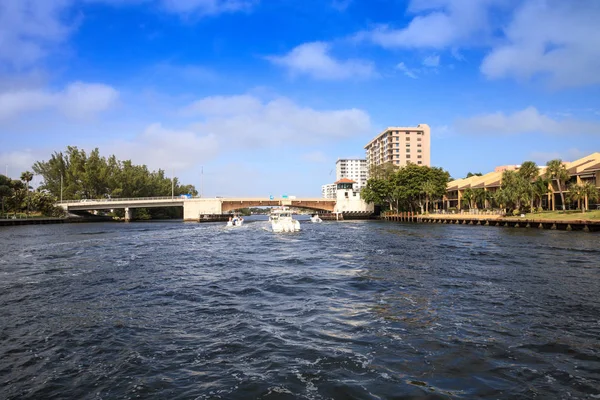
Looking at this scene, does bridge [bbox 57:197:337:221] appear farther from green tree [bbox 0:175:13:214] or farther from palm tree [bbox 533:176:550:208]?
palm tree [bbox 533:176:550:208]

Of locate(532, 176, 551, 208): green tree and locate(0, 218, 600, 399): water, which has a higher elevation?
locate(532, 176, 551, 208): green tree

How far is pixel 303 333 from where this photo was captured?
37.1 feet

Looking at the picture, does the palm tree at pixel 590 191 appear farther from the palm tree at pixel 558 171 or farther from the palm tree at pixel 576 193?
the palm tree at pixel 558 171

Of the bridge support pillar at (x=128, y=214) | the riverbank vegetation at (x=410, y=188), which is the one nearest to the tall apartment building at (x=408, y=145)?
the riverbank vegetation at (x=410, y=188)

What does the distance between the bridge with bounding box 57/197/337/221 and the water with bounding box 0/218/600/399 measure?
89348 mm

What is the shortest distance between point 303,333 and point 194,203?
10823 cm

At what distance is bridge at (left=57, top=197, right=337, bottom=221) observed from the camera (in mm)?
104625

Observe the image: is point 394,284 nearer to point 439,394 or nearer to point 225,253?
point 439,394

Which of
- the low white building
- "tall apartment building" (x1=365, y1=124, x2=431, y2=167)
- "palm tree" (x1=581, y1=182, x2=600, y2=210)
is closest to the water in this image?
"palm tree" (x1=581, y1=182, x2=600, y2=210)

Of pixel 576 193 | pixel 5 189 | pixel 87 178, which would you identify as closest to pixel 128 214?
pixel 87 178

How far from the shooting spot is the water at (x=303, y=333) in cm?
808

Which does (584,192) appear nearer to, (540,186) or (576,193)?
(576,193)

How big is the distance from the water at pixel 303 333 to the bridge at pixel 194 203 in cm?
8935

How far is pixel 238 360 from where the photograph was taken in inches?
371
